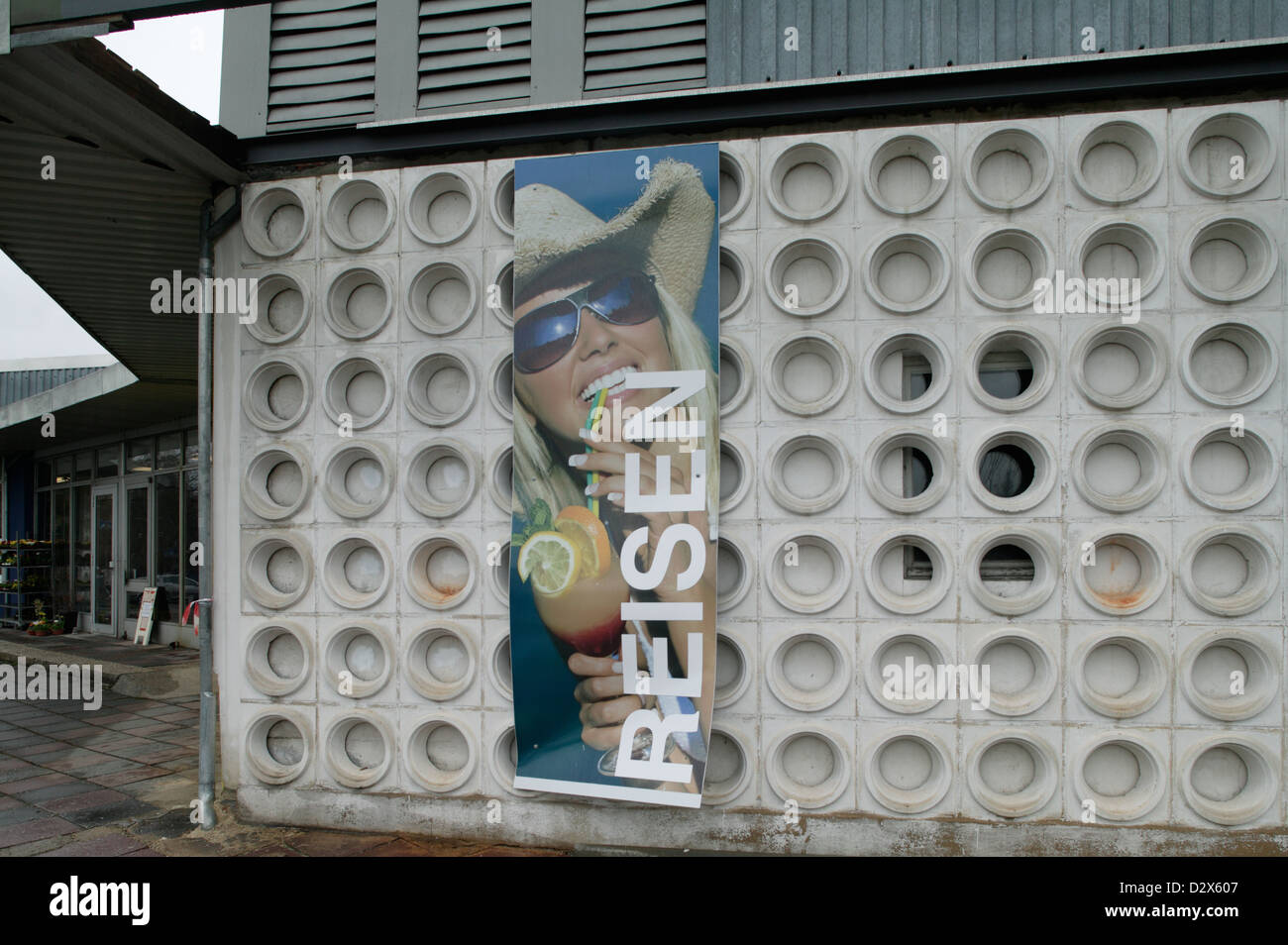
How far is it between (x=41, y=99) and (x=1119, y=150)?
21.7 ft

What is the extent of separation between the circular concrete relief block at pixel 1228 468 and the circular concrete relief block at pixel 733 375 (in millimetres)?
2705

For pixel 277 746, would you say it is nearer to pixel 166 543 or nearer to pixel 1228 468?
pixel 1228 468

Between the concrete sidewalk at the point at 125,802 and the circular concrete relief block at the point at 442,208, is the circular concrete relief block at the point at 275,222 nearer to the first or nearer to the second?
the circular concrete relief block at the point at 442,208

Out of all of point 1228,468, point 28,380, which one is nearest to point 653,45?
point 1228,468

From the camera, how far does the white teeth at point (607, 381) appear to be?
4.89 meters

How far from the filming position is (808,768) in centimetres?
490

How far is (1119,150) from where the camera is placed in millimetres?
4824

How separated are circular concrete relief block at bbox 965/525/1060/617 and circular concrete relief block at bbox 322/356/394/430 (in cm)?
409

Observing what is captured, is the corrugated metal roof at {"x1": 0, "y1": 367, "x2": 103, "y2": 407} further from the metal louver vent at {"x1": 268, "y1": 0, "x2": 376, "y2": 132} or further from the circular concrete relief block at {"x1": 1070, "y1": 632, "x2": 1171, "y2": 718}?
the circular concrete relief block at {"x1": 1070, "y1": 632, "x2": 1171, "y2": 718}

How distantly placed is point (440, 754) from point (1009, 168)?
5.53 metres

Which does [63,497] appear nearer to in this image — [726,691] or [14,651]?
[14,651]

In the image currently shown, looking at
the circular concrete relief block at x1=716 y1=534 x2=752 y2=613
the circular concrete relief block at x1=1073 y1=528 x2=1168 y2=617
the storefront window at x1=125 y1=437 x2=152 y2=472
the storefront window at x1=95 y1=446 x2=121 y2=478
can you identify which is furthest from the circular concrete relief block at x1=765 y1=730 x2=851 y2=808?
the storefront window at x1=95 y1=446 x2=121 y2=478

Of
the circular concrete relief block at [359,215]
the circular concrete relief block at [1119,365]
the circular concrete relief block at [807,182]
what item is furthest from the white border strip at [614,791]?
the circular concrete relief block at [359,215]
